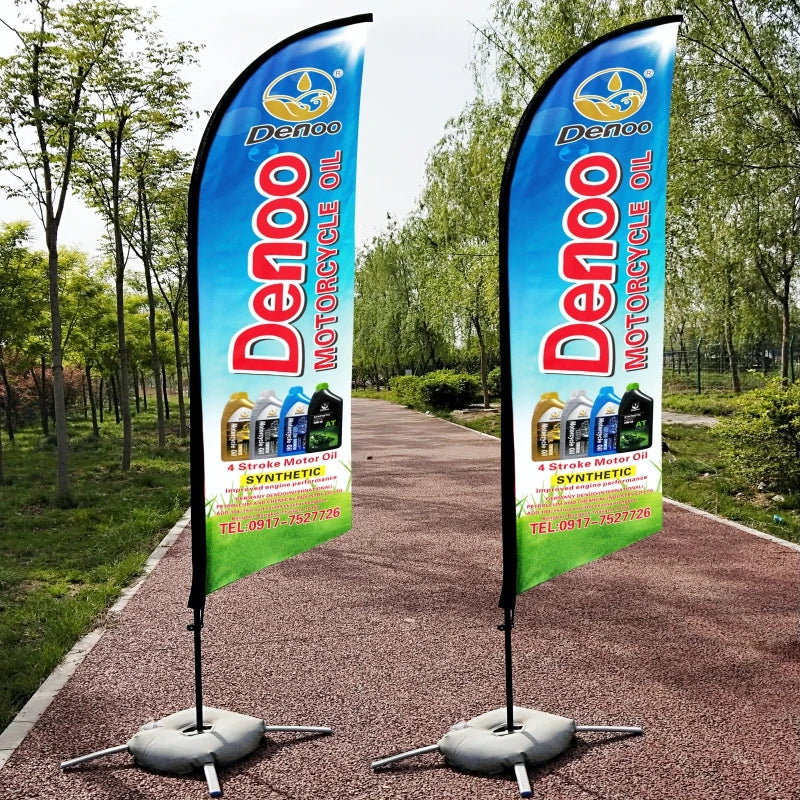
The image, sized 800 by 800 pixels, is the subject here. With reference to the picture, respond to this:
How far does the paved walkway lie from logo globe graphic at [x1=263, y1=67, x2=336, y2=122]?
2849mm

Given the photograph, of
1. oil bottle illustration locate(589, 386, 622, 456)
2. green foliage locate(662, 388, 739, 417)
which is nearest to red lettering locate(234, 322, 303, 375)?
oil bottle illustration locate(589, 386, 622, 456)

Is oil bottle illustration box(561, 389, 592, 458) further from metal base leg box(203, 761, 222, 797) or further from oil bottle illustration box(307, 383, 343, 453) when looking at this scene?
metal base leg box(203, 761, 222, 797)

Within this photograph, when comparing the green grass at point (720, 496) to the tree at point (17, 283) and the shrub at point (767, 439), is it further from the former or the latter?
the tree at point (17, 283)

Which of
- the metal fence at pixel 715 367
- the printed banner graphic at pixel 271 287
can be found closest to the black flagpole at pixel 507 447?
the printed banner graphic at pixel 271 287

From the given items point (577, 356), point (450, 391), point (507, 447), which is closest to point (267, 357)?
point (507, 447)

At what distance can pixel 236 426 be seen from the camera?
3.87 metres

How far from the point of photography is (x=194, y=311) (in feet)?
12.3

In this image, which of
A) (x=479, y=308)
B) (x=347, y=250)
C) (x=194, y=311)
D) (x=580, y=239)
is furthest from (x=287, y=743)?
(x=479, y=308)

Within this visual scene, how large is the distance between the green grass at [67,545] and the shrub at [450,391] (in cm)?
1396

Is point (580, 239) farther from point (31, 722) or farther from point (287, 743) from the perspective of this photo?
point (31, 722)

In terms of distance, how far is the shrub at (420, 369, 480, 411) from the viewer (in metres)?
29.2

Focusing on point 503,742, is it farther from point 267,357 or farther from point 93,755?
point 267,357

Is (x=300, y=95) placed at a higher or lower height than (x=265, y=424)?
higher

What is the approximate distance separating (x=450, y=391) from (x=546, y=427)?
2536 centimetres
